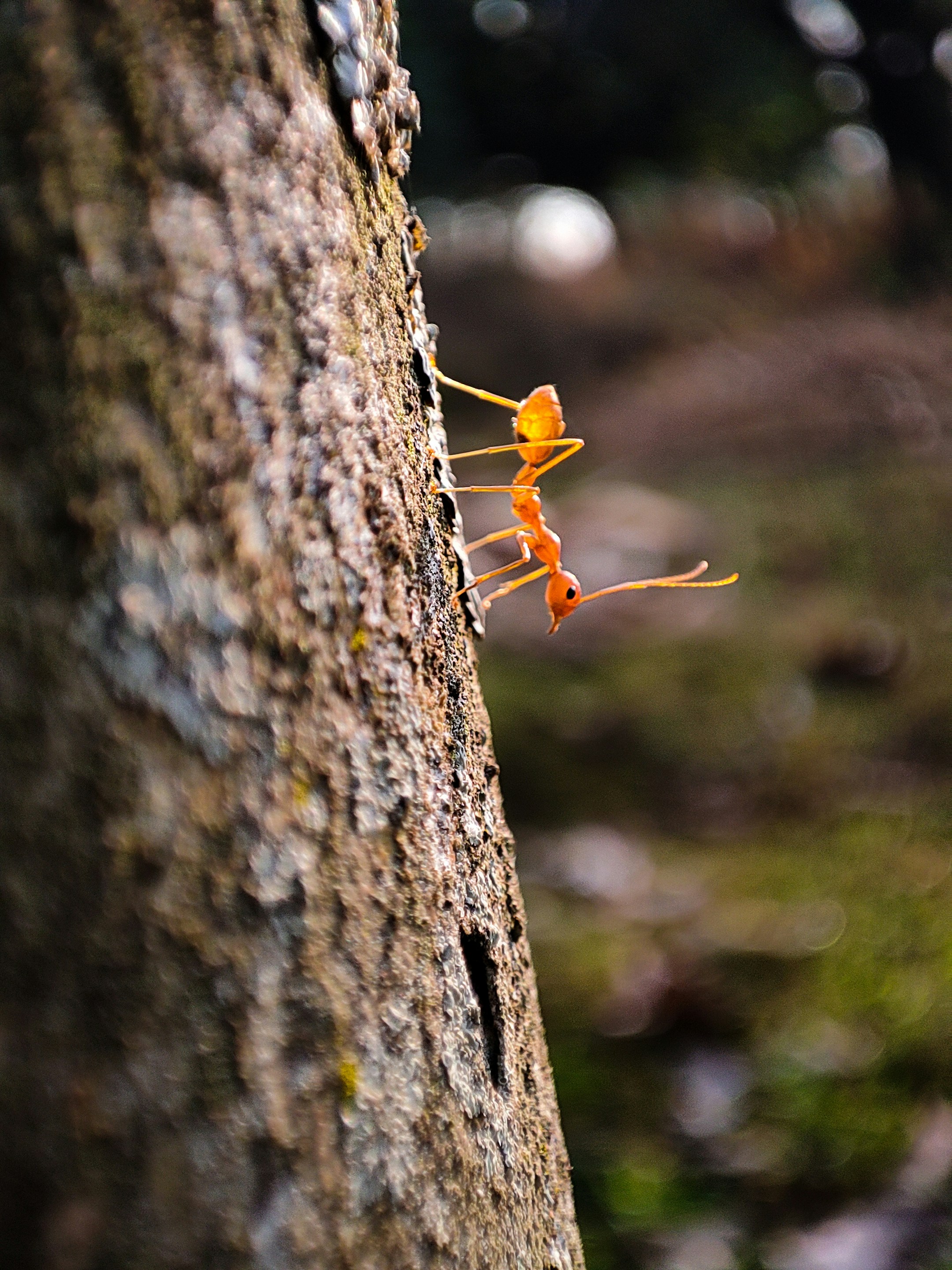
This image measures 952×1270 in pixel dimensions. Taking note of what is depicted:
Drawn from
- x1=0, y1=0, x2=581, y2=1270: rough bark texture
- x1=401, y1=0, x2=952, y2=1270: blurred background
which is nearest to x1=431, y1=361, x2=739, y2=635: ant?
x1=0, y1=0, x2=581, y2=1270: rough bark texture

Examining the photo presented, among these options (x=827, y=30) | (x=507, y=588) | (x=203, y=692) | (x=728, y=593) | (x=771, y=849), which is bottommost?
(x=203, y=692)

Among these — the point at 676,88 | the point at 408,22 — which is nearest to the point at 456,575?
the point at 408,22

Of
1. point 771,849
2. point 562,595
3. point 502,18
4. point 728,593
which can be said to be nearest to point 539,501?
point 562,595

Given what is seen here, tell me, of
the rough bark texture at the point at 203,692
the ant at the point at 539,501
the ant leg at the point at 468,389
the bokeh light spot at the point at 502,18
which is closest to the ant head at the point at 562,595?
the ant at the point at 539,501

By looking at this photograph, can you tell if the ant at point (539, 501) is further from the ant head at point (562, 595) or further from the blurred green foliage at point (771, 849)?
the blurred green foliage at point (771, 849)

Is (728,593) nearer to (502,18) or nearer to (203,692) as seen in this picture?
(203,692)

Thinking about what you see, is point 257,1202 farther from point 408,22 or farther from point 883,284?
point 883,284
